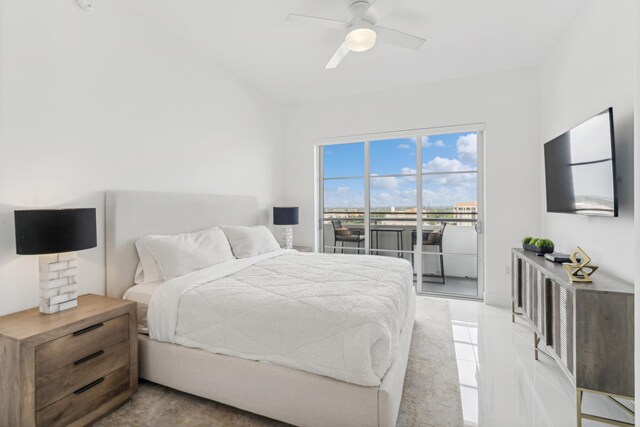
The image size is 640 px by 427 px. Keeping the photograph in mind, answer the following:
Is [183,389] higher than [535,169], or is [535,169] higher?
[535,169]

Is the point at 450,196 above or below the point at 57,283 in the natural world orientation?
above

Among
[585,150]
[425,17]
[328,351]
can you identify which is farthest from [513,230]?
[328,351]

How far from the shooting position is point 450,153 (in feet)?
13.3

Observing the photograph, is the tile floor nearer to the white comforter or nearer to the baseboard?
the baseboard

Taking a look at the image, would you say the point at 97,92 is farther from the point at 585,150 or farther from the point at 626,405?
the point at 626,405

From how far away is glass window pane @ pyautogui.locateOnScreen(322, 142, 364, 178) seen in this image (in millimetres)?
4586

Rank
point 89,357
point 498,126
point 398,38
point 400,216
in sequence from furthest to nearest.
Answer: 1. point 400,216
2. point 498,126
3. point 398,38
4. point 89,357

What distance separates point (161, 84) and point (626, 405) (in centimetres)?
413

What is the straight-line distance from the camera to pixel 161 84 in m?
2.73

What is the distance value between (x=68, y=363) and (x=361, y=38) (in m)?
2.77

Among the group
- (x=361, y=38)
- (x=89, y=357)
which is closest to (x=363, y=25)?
(x=361, y=38)

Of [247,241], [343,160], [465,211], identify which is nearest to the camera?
[247,241]

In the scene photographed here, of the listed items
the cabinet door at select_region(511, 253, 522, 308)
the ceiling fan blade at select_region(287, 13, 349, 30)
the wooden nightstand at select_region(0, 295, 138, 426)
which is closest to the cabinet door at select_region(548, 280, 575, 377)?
the cabinet door at select_region(511, 253, 522, 308)

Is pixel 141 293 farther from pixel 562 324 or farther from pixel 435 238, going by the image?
pixel 435 238
